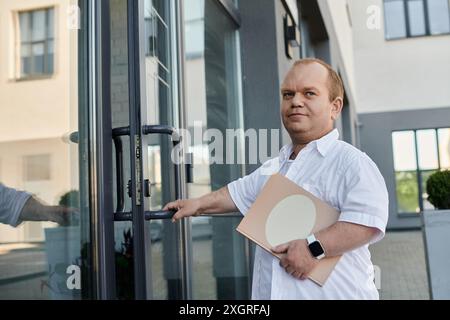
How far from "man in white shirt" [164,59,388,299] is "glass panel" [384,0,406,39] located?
7.26m

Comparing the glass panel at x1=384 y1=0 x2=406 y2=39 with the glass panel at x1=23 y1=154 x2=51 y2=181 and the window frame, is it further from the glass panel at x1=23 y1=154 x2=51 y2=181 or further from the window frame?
the glass panel at x1=23 y1=154 x2=51 y2=181

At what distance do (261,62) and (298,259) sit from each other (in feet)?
7.90

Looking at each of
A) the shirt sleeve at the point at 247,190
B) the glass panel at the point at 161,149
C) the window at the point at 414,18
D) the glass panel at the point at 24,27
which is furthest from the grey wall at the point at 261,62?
the window at the point at 414,18

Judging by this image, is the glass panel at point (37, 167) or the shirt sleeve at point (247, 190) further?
the glass panel at point (37, 167)

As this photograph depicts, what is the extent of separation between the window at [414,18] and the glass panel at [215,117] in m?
4.33

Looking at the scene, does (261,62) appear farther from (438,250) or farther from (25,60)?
(25,60)

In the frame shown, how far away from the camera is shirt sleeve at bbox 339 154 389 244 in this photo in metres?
1.20

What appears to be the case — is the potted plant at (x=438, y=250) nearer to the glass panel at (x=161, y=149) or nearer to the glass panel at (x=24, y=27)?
the glass panel at (x=161, y=149)

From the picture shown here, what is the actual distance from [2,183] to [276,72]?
84.7 inches

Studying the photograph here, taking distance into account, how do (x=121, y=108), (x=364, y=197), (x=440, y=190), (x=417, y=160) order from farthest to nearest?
(x=417, y=160) → (x=440, y=190) → (x=121, y=108) → (x=364, y=197)

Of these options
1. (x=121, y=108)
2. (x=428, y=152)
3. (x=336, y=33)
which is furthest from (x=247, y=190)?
(x=336, y=33)

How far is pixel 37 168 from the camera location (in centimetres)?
173

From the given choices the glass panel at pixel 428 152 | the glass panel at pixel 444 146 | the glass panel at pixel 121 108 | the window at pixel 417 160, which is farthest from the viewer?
the glass panel at pixel 428 152

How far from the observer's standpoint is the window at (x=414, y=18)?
7067mm
